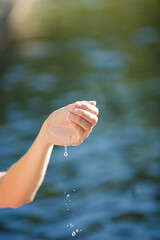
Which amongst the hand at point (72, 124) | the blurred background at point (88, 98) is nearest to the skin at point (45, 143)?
the hand at point (72, 124)

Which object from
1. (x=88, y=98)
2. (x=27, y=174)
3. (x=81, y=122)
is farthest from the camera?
(x=88, y=98)

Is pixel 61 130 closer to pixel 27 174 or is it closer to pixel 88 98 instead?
pixel 27 174

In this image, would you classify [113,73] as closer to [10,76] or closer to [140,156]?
[10,76]

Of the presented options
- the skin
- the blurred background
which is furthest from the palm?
the blurred background

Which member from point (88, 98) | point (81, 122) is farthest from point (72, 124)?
point (88, 98)

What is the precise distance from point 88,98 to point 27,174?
3.22 meters

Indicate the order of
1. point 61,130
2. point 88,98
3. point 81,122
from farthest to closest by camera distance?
point 88,98 < point 61,130 < point 81,122

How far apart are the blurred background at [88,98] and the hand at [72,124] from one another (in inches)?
66.6

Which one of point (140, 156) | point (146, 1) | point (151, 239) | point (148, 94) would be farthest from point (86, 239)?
point (146, 1)

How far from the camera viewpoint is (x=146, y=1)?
784 cm

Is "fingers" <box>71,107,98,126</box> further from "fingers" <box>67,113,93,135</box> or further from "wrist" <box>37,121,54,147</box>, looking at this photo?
"wrist" <box>37,121,54,147</box>

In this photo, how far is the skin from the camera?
1410mm

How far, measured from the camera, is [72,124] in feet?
4.66

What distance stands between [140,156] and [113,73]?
5.37 ft
